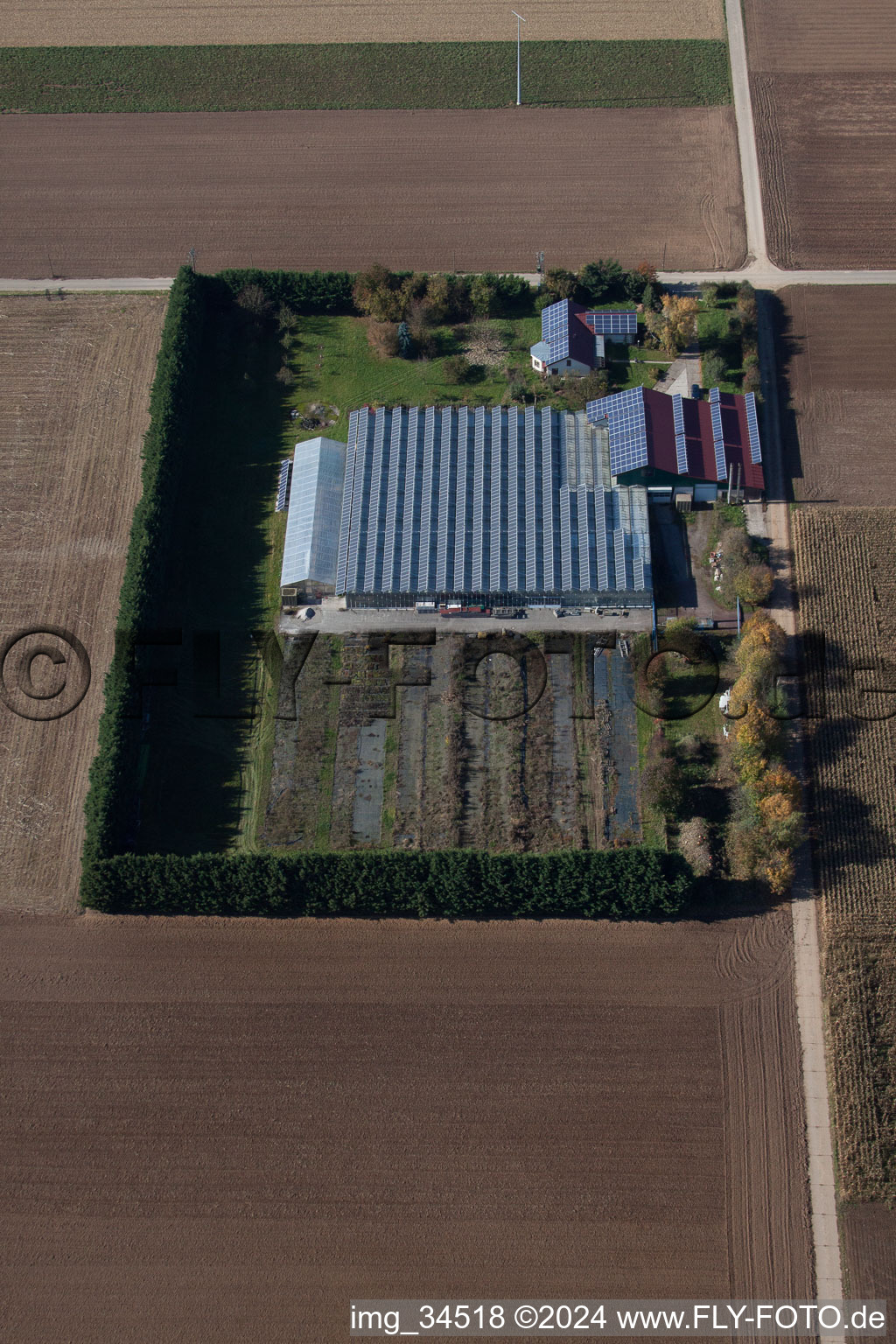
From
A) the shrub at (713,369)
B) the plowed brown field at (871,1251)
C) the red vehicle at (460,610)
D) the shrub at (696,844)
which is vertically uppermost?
the shrub at (713,369)

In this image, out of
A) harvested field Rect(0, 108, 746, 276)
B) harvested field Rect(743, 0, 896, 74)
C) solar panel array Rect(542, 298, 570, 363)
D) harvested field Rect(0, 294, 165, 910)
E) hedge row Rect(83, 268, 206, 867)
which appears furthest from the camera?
harvested field Rect(743, 0, 896, 74)

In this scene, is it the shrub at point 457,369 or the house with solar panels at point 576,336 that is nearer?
the house with solar panels at point 576,336

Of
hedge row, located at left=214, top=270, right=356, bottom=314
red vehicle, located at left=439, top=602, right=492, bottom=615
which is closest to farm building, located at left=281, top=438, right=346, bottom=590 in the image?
red vehicle, located at left=439, top=602, right=492, bottom=615

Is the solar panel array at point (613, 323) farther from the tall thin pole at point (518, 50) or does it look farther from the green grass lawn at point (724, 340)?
the tall thin pole at point (518, 50)

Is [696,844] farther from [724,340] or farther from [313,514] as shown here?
[724,340]

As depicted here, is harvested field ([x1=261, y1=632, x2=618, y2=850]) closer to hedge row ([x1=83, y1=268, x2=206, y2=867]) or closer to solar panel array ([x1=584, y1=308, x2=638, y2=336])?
hedge row ([x1=83, y1=268, x2=206, y2=867])

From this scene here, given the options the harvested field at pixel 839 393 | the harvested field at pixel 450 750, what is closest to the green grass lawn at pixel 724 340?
the harvested field at pixel 839 393

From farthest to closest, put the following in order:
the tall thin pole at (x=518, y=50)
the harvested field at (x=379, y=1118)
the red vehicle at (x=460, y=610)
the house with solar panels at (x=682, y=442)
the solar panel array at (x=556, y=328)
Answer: the tall thin pole at (x=518, y=50)
the solar panel array at (x=556, y=328)
the house with solar panels at (x=682, y=442)
the red vehicle at (x=460, y=610)
the harvested field at (x=379, y=1118)
